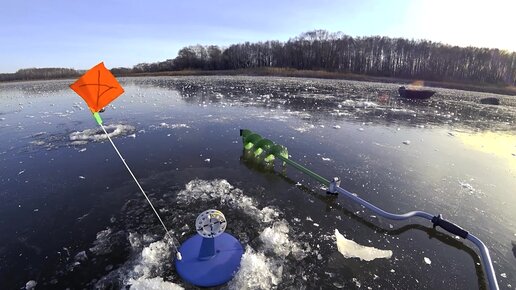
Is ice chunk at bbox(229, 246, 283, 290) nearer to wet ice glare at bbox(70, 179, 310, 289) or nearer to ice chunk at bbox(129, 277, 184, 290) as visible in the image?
wet ice glare at bbox(70, 179, 310, 289)

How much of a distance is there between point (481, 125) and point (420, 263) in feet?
50.4

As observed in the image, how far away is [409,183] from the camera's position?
24.1ft

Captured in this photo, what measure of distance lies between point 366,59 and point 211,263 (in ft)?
268

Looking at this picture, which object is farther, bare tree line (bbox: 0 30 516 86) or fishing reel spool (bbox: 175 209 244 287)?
bare tree line (bbox: 0 30 516 86)

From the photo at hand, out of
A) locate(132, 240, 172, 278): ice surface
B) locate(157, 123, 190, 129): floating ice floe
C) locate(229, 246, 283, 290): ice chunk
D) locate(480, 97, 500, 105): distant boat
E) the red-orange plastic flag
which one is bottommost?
locate(480, 97, 500, 105): distant boat

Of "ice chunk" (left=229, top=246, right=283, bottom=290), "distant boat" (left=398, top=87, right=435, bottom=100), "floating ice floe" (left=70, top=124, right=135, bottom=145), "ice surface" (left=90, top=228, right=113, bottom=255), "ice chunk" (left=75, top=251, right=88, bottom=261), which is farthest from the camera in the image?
"distant boat" (left=398, top=87, right=435, bottom=100)

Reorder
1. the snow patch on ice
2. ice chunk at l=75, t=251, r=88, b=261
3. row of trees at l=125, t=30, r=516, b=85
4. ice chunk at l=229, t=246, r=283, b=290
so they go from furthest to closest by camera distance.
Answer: row of trees at l=125, t=30, r=516, b=85 → the snow patch on ice → ice chunk at l=75, t=251, r=88, b=261 → ice chunk at l=229, t=246, r=283, b=290

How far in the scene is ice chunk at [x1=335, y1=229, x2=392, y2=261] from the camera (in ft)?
15.2

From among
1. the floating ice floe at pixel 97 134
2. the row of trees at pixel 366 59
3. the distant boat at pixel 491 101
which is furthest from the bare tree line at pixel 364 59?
the floating ice floe at pixel 97 134

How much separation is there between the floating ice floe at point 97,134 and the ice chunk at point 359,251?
9.69m

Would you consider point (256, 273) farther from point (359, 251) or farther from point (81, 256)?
point (81, 256)

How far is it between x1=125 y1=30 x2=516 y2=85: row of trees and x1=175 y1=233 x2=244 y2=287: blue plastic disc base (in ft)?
225

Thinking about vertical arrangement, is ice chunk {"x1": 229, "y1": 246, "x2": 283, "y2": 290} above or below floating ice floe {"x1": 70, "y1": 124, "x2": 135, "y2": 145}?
below

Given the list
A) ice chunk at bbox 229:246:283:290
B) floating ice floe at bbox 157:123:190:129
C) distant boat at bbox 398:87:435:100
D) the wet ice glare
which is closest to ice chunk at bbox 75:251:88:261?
the wet ice glare
